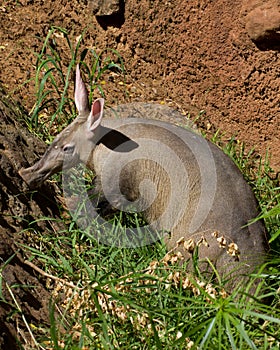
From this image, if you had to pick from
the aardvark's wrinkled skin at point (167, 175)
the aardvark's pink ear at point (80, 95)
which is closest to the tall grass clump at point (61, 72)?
the aardvark's pink ear at point (80, 95)

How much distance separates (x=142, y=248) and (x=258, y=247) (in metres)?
0.74

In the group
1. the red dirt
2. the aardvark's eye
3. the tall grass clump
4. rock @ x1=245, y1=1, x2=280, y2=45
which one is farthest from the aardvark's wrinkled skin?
rock @ x1=245, y1=1, x2=280, y2=45

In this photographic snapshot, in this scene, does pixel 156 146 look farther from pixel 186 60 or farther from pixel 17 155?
pixel 186 60

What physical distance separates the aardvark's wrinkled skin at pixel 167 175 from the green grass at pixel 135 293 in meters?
0.18

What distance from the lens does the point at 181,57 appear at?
6.34 meters

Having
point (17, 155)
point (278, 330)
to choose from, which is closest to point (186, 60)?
point (17, 155)

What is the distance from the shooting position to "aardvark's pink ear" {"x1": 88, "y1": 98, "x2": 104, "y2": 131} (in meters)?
5.13

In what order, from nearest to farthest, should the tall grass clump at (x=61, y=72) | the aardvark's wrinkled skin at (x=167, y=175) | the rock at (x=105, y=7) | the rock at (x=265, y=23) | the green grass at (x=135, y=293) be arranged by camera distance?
the green grass at (x=135, y=293), the aardvark's wrinkled skin at (x=167, y=175), the rock at (x=265, y=23), the tall grass clump at (x=61, y=72), the rock at (x=105, y=7)

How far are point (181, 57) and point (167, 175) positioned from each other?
1626 mm

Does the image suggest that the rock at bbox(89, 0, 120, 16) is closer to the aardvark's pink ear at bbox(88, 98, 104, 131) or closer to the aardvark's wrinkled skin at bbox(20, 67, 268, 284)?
the aardvark's wrinkled skin at bbox(20, 67, 268, 284)

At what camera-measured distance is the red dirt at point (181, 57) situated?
6016 mm

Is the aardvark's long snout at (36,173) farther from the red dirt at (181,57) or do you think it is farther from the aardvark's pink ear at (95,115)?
the red dirt at (181,57)

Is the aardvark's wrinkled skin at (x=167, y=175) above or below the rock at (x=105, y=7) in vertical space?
below

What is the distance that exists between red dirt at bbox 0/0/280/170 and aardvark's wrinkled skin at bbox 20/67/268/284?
101 cm
